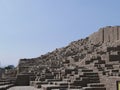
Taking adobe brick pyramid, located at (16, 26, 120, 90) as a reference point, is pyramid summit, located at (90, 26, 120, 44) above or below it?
above

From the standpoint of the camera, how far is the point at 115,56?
3375 centimetres

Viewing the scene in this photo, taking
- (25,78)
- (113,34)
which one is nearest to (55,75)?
(25,78)

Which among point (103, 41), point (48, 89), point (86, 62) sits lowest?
point (48, 89)

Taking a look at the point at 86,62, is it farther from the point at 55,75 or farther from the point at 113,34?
the point at 113,34

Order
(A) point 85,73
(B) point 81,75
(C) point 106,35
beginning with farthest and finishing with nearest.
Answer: (C) point 106,35
(A) point 85,73
(B) point 81,75

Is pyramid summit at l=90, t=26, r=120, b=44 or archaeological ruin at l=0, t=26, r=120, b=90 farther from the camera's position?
pyramid summit at l=90, t=26, r=120, b=44

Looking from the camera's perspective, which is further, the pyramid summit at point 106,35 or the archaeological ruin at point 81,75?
the pyramid summit at point 106,35

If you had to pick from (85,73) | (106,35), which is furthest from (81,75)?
(106,35)

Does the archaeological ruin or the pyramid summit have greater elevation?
the pyramid summit

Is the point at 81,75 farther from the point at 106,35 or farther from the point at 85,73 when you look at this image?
the point at 106,35

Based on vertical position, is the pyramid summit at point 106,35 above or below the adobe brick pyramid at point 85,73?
above

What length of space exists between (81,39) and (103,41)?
11.5 m

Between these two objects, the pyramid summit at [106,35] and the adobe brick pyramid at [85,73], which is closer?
the adobe brick pyramid at [85,73]

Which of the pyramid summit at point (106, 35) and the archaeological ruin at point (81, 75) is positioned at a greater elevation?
the pyramid summit at point (106, 35)
